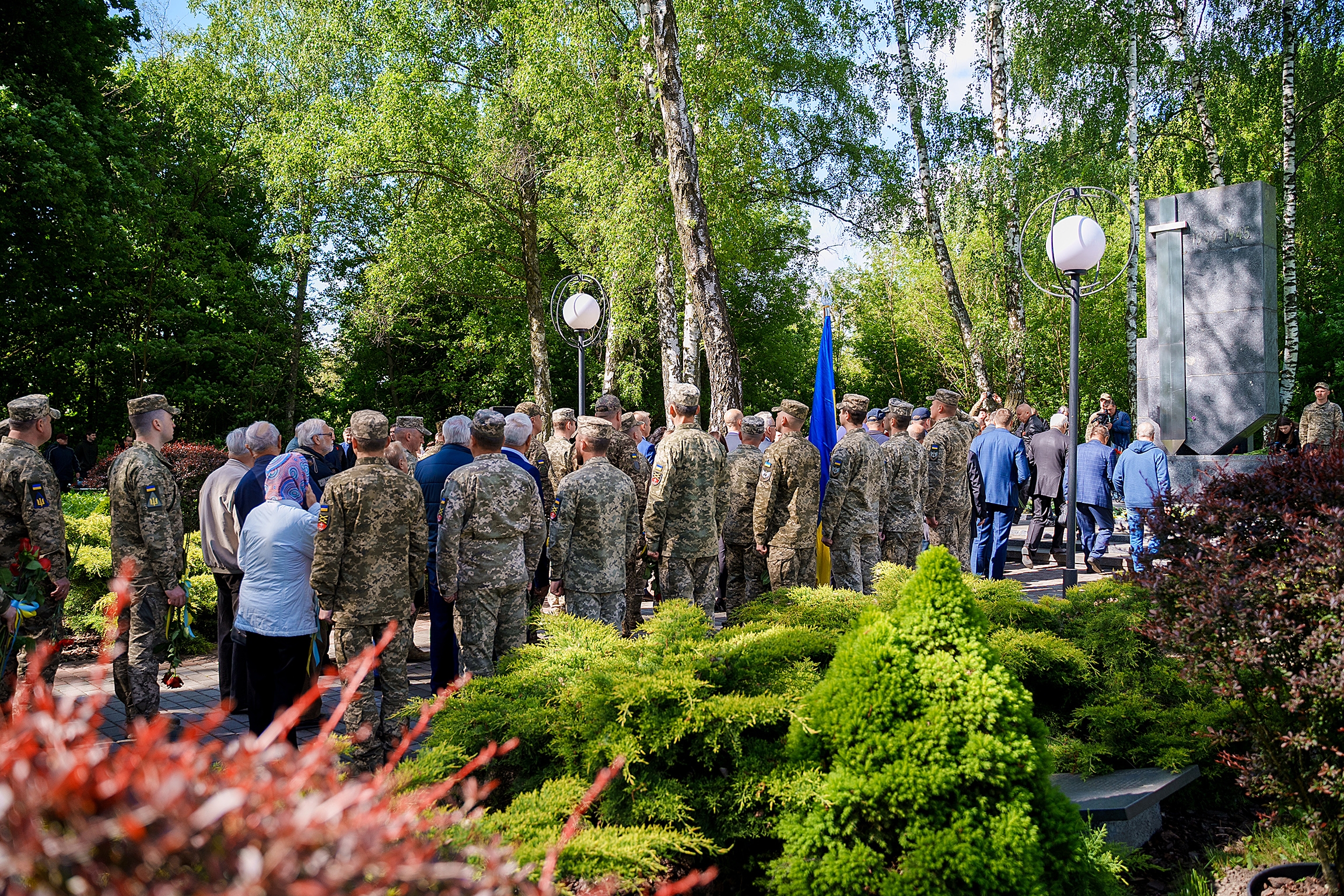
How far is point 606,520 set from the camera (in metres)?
6.37

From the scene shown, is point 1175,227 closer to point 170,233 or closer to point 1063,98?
point 1063,98

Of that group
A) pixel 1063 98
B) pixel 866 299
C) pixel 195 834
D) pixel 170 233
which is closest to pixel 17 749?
pixel 195 834

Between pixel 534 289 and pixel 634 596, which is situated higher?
pixel 534 289

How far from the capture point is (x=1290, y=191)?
17797 mm

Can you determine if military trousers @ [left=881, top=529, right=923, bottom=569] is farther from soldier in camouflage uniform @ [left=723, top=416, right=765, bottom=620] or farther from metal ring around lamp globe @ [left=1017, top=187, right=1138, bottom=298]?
metal ring around lamp globe @ [left=1017, top=187, right=1138, bottom=298]

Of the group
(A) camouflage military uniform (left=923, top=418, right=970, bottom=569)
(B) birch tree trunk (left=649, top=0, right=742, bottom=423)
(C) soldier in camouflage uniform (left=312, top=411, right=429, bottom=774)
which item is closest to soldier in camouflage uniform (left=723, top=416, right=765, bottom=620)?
(A) camouflage military uniform (left=923, top=418, right=970, bottom=569)

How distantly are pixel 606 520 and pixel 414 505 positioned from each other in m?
1.46

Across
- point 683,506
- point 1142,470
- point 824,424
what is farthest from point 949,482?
point 683,506

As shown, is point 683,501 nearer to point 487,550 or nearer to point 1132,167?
point 487,550

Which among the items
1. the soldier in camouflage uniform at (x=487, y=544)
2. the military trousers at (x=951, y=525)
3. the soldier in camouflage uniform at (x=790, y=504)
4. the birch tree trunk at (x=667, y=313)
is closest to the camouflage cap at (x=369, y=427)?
the soldier in camouflage uniform at (x=487, y=544)

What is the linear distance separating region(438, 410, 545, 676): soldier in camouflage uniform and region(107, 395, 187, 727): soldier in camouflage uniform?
1818 mm

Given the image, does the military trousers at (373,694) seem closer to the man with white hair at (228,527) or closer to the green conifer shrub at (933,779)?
the man with white hair at (228,527)

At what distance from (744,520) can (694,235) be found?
458cm

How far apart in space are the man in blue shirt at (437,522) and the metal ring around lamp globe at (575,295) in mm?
5308
